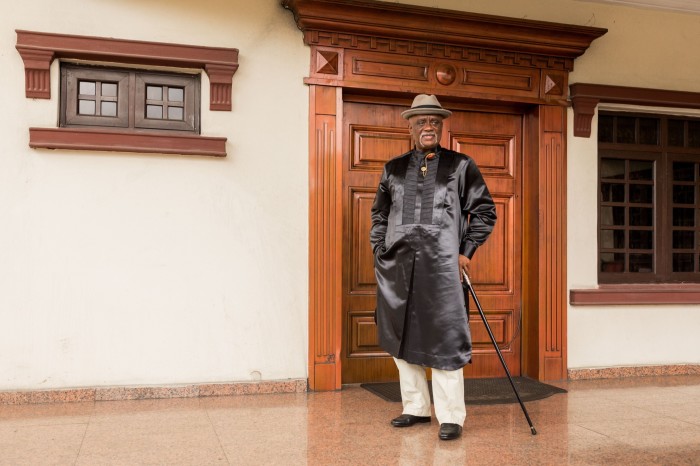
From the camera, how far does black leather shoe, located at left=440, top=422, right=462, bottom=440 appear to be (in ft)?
11.2

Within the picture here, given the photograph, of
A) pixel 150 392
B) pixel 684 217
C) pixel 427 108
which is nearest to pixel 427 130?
pixel 427 108

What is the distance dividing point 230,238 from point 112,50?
4.63 ft

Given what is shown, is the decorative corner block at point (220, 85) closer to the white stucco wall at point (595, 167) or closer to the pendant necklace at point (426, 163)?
the pendant necklace at point (426, 163)

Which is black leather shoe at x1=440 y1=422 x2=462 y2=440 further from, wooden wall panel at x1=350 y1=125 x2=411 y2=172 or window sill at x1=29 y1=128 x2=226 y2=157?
window sill at x1=29 y1=128 x2=226 y2=157

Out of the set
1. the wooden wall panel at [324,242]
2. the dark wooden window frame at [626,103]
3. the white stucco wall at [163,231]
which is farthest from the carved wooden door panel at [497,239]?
the white stucco wall at [163,231]

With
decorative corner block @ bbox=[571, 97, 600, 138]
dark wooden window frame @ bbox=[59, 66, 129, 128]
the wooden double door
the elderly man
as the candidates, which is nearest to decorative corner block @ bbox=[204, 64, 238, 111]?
dark wooden window frame @ bbox=[59, 66, 129, 128]

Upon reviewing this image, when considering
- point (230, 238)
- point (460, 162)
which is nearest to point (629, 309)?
point (460, 162)

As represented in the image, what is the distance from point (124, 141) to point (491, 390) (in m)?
2.96

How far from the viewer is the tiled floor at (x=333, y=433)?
10.2 feet

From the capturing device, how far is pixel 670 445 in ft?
11.0

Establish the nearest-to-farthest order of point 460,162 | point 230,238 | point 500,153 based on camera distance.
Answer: point 460,162
point 230,238
point 500,153

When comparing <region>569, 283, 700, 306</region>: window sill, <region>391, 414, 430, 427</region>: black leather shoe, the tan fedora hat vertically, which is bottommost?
<region>391, 414, 430, 427</region>: black leather shoe

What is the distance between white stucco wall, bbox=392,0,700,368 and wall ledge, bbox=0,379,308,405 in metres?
2.26

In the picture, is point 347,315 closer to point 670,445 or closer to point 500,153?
point 500,153
